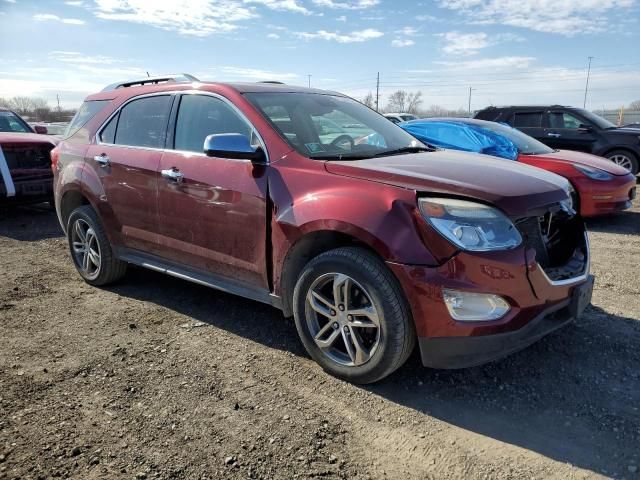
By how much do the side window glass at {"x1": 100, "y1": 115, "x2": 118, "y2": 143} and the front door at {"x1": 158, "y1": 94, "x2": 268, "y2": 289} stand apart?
88cm

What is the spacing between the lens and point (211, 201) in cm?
345

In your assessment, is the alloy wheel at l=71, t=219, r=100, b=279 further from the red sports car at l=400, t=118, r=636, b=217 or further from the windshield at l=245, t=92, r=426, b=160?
the red sports car at l=400, t=118, r=636, b=217

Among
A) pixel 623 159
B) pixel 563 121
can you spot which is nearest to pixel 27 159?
pixel 563 121

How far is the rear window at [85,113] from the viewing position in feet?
15.2

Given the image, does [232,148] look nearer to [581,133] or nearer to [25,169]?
[25,169]

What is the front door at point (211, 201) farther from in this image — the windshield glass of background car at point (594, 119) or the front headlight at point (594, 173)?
the windshield glass of background car at point (594, 119)

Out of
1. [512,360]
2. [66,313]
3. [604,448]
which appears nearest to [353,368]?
[512,360]

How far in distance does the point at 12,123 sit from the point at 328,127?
8.05m

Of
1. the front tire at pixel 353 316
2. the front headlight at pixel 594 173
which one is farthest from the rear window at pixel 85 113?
the front headlight at pixel 594 173

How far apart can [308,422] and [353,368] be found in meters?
0.45

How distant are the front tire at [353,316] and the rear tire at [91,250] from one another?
2284 mm

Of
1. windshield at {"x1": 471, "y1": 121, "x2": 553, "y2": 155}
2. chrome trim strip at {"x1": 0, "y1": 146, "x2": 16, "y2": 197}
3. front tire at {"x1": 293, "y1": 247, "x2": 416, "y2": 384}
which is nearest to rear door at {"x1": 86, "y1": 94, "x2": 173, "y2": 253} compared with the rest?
front tire at {"x1": 293, "y1": 247, "x2": 416, "y2": 384}

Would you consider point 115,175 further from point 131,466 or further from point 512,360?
point 512,360

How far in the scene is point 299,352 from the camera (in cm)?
342
